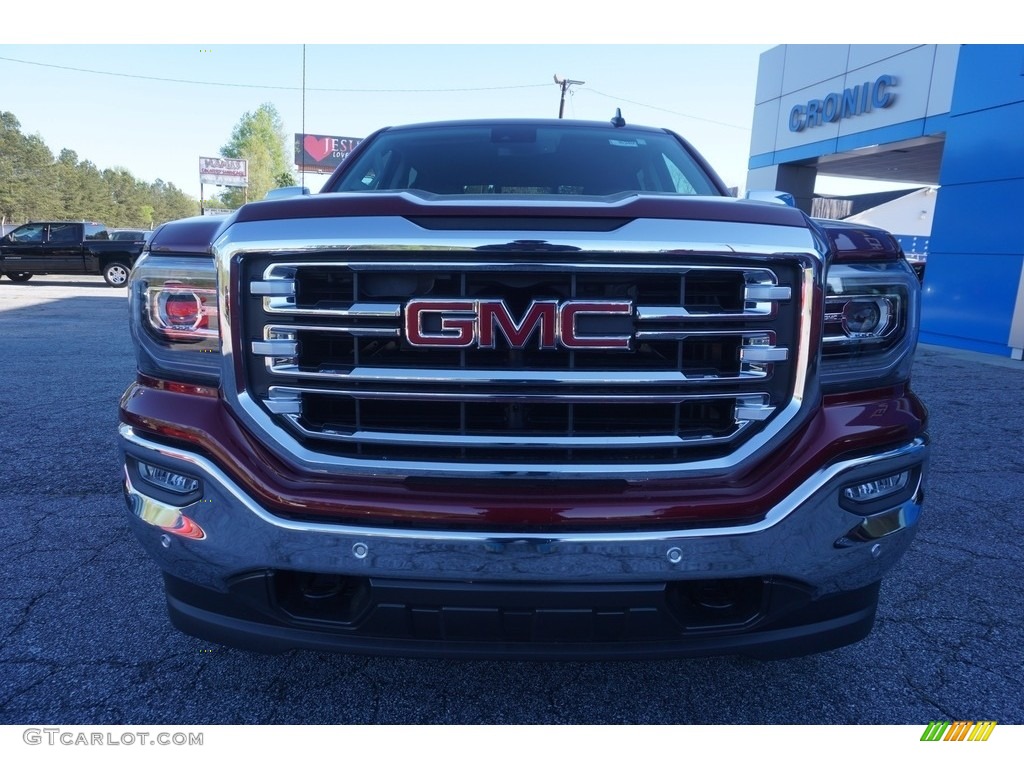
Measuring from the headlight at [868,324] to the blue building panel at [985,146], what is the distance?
10.2 metres

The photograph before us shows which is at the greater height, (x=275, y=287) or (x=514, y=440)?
(x=275, y=287)

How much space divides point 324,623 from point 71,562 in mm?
1791

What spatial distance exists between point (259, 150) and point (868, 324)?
7645 centimetres

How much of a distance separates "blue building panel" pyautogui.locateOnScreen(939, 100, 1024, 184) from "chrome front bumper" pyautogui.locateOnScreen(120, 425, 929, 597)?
1067cm

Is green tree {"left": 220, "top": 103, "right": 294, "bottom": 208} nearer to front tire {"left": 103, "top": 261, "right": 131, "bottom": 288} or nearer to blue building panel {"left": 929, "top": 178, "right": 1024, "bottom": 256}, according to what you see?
front tire {"left": 103, "top": 261, "right": 131, "bottom": 288}

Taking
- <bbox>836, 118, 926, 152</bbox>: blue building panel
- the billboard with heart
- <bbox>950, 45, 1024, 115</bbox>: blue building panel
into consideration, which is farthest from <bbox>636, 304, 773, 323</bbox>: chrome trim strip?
the billboard with heart

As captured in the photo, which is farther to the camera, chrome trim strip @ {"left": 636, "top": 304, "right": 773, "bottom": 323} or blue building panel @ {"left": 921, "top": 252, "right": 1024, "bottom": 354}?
blue building panel @ {"left": 921, "top": 252, "right": 1024, "bottom": 354}

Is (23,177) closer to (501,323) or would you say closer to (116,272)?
(116,272)

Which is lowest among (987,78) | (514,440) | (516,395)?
(514,440)

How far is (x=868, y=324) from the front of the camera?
1.68 m

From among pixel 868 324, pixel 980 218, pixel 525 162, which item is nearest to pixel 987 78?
pixel 980 218

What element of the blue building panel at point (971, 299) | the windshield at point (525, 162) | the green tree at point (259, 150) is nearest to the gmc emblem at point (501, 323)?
the windshield at point (525, 162)

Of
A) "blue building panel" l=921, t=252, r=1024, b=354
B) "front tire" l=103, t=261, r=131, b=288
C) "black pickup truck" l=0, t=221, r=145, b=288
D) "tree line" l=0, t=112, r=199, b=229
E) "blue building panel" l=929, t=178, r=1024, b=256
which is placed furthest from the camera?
"tree line" l=0, t=112, r=199, b=229

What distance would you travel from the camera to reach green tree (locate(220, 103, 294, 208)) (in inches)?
2667
